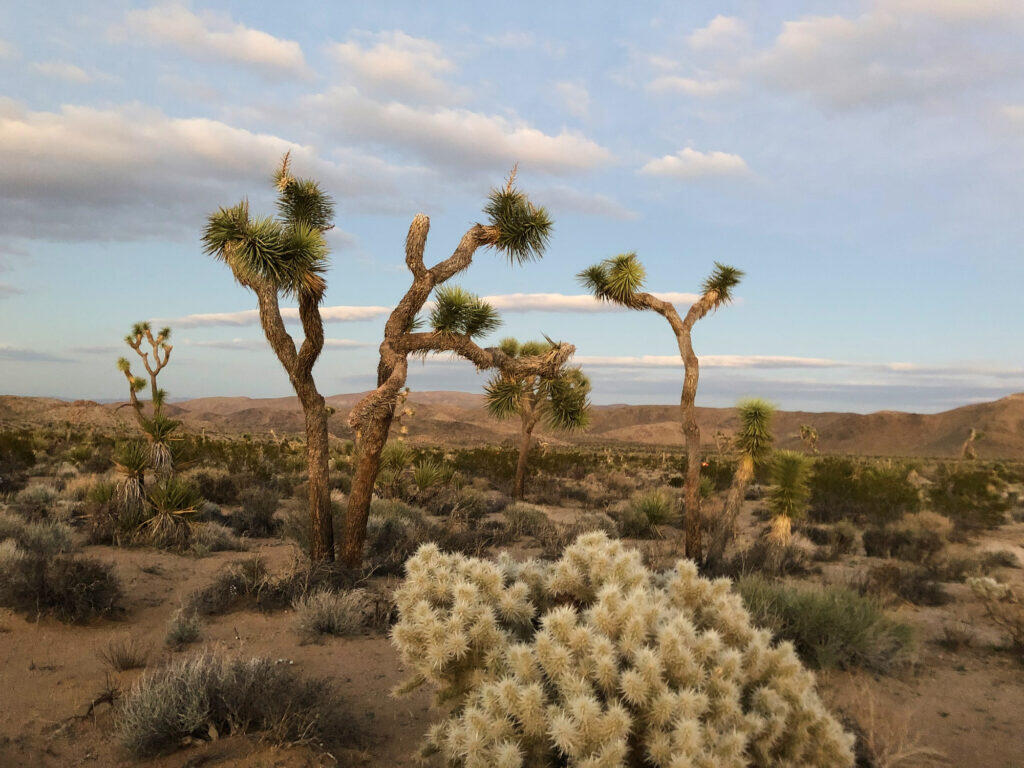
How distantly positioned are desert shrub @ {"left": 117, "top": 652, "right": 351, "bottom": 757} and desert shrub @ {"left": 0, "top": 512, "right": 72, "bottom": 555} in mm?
5416

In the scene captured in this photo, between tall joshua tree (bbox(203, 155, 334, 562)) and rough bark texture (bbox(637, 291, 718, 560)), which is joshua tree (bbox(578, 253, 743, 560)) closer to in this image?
rough bark texture (bbox(637, 291, 718, 560))

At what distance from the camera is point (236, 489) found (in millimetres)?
16703

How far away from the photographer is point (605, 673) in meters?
3.54

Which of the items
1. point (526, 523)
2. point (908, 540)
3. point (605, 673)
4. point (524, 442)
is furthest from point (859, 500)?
point (605, 673)

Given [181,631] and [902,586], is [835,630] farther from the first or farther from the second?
[181,631]

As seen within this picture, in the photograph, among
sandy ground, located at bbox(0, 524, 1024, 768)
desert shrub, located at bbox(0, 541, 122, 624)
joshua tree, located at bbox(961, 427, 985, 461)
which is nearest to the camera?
sandy ground, located at bbox(0, 524, 1024, 768)

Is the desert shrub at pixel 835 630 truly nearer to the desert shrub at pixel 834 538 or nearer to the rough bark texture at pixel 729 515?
the rough bark texture at pixel 729 515

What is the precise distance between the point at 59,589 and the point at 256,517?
6.13 metres

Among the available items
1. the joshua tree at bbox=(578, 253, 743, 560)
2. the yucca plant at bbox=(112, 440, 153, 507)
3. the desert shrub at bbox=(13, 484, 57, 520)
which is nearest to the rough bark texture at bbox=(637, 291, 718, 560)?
the joshua tree at bbox=(578, 253, 743, 560)

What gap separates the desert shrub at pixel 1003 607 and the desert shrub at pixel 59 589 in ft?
34.0

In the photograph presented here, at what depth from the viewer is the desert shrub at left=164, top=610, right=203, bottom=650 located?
6.79 m

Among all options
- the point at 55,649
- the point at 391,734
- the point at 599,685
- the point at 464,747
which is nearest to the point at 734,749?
the point at 599,685

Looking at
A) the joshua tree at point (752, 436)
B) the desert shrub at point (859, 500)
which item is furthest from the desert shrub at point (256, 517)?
the desert shrub at point (859, 500)

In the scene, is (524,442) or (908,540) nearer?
(908,540)
